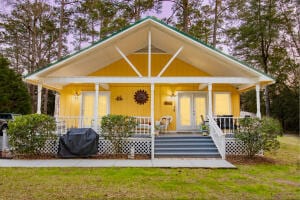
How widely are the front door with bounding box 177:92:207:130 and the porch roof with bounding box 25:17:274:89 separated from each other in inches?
66.7

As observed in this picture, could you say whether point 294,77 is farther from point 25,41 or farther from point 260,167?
point 25,41

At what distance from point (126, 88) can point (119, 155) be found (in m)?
4.46

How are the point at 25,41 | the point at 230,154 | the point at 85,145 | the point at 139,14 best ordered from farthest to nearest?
the point at 25,41 → the point at 139,14 → the point at 230,154 → the point at 85,145

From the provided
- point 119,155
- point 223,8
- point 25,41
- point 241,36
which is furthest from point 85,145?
point 241,36

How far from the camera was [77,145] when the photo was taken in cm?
868

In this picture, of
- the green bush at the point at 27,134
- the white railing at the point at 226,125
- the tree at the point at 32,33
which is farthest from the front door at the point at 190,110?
the tree at the point at 32,33

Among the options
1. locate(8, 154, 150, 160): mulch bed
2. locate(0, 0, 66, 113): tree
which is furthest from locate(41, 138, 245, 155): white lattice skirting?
locate(0, 0, 66, 113): tree

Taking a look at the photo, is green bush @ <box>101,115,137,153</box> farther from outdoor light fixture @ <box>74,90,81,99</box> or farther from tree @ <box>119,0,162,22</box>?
tree @ <box>119,0,162,22</box>

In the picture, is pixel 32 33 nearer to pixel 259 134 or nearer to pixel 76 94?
pixel 76 94

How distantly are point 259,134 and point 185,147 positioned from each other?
9.13 ft

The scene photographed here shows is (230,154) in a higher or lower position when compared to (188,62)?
lower

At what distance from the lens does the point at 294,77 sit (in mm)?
25344

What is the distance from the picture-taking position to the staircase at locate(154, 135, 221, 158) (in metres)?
8.91

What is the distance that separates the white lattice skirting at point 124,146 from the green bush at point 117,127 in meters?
0.41
